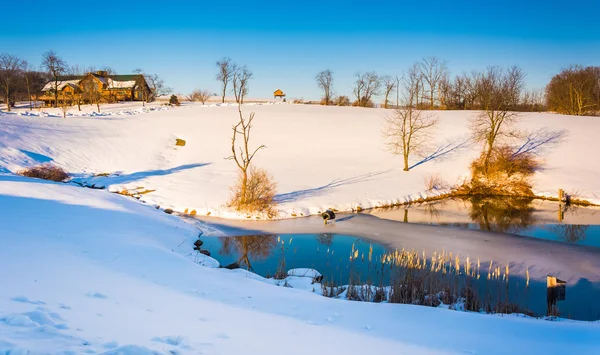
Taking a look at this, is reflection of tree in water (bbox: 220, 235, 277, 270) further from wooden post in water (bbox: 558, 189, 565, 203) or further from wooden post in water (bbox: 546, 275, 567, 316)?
wooden post in water (bbox: 558, 189, 565, 203)

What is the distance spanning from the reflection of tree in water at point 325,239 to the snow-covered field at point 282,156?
3.85 m

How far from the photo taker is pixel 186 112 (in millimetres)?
53000

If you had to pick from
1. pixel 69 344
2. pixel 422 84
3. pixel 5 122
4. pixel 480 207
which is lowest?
pixel 480 207

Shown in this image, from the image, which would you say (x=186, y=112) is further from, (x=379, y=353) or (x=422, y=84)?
(x=379, y=353)

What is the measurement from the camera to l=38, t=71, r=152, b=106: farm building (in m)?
69.2

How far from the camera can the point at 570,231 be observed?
20.0m

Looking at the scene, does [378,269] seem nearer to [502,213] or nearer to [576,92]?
[502,213]

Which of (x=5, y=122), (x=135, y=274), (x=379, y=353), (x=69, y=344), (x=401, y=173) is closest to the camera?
(x=69, y=344)

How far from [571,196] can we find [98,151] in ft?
117

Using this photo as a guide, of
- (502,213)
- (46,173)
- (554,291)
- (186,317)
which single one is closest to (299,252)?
(554,291)

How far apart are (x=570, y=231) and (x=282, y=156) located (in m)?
22.6

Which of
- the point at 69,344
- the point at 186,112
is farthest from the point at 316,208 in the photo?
the point at 186,112

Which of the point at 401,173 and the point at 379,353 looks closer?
the point at 379,353

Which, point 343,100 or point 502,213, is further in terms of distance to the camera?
point 343,100
